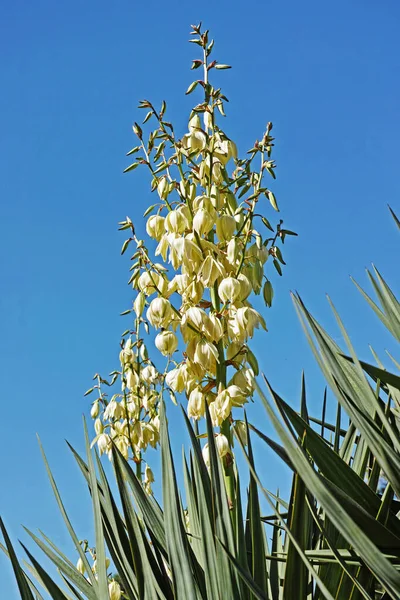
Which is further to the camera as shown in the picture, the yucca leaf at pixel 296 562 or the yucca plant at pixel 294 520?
the yucca leaf at pixel 296 562

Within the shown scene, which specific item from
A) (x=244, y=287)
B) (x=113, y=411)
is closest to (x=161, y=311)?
(x=244, y=287)

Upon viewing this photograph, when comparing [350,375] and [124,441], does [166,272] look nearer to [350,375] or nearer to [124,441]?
[350,375]

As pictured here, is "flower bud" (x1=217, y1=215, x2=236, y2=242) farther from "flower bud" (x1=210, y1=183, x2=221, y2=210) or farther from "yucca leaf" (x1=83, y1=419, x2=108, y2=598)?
"yucca leaf" (x1=83, y1=419, x2=108, y2=598)

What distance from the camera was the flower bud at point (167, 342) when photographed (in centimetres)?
164

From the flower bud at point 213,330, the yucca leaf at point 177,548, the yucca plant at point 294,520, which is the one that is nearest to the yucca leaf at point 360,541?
the yucca plant at point 294,520

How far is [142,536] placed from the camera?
1.21 metres

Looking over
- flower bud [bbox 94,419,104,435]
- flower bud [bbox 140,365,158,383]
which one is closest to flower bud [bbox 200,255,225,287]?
flower bud [bbox 140,365,158,383]

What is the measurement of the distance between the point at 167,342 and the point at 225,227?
0.30 meters

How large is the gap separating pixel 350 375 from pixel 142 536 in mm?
459

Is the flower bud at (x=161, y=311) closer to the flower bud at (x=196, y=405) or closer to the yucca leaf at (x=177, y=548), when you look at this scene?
the flower bud at (x=196, y=405)

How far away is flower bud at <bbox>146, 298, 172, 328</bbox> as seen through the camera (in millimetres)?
1591

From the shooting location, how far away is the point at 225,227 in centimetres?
160

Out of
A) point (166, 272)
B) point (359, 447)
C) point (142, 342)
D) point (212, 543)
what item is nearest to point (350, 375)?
point (359, 447)

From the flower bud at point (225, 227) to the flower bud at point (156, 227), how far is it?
6.3 inches
